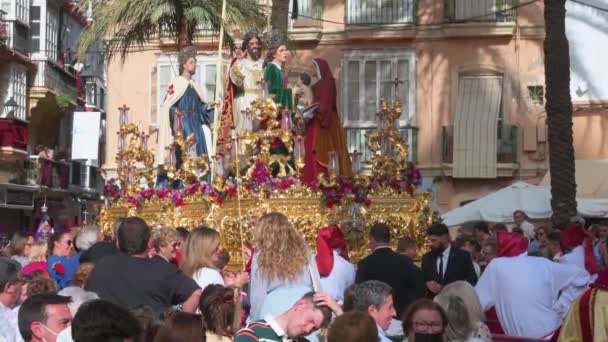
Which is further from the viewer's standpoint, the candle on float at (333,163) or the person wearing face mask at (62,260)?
the candle on float at (333,163)

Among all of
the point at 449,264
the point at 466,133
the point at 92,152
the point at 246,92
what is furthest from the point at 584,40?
the point at 449,264

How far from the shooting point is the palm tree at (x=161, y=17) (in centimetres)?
2156

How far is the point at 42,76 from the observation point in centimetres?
3881

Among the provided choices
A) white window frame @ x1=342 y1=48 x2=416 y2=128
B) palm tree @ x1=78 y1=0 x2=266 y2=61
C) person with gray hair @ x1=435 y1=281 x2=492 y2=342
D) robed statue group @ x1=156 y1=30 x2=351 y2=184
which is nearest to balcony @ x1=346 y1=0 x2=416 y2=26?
white window frame @ x1=342 y1=48 x2=416 y2=128

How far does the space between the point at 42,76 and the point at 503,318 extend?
100 feet

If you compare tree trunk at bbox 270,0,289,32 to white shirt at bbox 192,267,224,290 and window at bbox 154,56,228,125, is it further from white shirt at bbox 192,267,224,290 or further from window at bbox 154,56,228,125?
window at bbox 154,56,228,125

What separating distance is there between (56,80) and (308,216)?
28.2m

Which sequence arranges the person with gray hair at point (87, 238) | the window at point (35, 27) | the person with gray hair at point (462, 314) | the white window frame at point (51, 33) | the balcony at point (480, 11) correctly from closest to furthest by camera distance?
the person with gray hair at point (462, 314)
the person with gray hair at point (87, 238)
the balcony at point (480, 11)
the window at point (35, 27)
the white window frame at point (51, 33)

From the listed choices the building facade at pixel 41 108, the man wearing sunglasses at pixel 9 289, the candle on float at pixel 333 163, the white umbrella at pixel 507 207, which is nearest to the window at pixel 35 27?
the building facade at pixel 41 108

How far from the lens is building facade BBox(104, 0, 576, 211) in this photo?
2972cm

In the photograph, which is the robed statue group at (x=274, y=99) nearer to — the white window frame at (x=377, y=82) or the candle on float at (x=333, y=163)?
the candle on float at (x=333, y=163)

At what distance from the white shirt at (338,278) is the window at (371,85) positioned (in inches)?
773

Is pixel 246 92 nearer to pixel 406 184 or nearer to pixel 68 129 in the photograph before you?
pixel 406 184

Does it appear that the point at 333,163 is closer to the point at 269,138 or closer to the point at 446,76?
the point at 269,138
